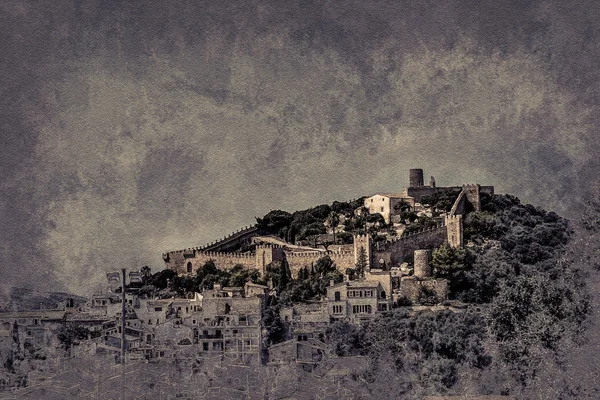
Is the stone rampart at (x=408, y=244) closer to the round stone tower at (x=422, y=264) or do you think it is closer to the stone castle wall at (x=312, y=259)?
the stone castle wall at (x=312, y=259)

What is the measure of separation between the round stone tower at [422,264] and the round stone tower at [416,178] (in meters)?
8.84

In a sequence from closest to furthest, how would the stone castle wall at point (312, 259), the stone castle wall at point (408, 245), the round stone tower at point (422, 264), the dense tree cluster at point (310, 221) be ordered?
the round stone tower at point (422, 264) < the stone castle wall at point (408, 245) < the stone castle wall at point (312, 259) < the dense tree cluster at point (310, 221)

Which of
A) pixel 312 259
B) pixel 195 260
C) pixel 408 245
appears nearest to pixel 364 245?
pixel 408 245

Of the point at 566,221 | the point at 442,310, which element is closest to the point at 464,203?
the point at 566,221

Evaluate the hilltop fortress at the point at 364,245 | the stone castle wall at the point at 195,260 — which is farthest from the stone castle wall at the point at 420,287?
the stone castle wall at the point at 195,260

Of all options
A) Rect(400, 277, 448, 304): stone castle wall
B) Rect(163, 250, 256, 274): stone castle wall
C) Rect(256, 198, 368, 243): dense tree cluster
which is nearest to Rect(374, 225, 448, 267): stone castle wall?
Rect(400, 277, 448, 304): stone castle wall

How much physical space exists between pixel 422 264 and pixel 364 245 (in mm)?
2343

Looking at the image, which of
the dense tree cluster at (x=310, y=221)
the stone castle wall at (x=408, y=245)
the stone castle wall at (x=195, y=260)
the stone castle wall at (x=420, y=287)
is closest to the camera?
the stone castle wall at (x=420, y=287)

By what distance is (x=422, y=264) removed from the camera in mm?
34312

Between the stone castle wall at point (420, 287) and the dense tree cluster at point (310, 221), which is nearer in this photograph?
the stone castle wall at point (420, 287)

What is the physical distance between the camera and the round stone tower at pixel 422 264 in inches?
1348

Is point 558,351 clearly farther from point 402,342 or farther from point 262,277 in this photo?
point 262,277

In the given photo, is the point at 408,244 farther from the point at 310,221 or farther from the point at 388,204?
the point at 310,221

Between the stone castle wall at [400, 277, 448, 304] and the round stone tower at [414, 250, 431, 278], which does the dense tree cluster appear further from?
the stone castle wall at [400, 277, 448, 304]
